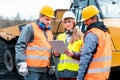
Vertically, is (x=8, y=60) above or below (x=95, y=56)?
below

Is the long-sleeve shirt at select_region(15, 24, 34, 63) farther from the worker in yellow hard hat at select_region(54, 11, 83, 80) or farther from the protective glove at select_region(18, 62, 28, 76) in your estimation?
the worker in yellow hard hat at select_region(54, 11, 83, 80)

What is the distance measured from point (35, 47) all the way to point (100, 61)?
1155 millimetres

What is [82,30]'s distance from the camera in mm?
8297

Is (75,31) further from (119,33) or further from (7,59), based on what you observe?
(7,59)

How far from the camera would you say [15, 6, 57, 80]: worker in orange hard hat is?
5316mm

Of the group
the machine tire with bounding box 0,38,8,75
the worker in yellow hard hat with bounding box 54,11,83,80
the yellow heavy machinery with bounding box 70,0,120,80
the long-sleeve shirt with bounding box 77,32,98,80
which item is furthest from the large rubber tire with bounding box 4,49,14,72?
the long-sleeve shirt with bounding box 77,32,98,80

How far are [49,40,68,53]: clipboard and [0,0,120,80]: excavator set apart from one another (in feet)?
6.73

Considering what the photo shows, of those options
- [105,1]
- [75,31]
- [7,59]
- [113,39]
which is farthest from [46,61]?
[7,59]

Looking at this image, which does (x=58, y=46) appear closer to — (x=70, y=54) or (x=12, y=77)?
(x=70, y=54)

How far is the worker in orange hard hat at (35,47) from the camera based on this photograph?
5316 millimetres

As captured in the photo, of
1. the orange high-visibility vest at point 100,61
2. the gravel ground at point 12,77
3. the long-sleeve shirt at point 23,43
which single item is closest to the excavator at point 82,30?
the gravel ground at point 12,77

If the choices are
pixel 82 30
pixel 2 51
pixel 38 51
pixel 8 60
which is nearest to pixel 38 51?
pixel 38 51

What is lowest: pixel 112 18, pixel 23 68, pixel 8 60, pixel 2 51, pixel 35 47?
pixel 8 60

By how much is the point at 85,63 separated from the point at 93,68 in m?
0.12
